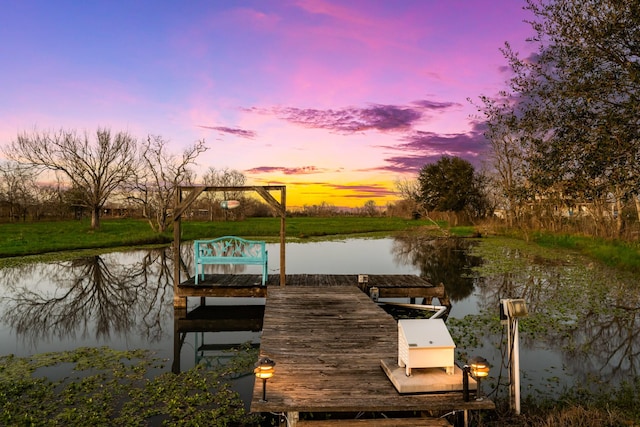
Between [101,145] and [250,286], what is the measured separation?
36655mm

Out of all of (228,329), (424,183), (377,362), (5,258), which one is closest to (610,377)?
(377,362)

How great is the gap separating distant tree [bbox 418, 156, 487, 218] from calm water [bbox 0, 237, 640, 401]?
34911mm

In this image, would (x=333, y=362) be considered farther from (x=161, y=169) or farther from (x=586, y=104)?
(x=161, y=169)

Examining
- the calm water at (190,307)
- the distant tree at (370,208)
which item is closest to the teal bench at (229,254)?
the calm water at (190,307)

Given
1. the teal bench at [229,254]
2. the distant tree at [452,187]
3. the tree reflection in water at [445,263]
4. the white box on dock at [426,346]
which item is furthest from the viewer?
the distant tree at [452,187]

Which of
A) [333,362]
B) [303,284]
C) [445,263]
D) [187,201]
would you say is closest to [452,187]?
[445,263]

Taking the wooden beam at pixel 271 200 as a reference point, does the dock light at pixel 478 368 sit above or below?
below

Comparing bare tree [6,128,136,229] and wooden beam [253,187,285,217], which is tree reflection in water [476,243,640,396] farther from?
bare tree [6,128,136,229]

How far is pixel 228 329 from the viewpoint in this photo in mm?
11328

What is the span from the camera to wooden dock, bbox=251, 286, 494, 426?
4.49 meters

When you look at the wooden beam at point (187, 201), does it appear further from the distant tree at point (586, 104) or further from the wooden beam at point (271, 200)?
the distant tree at point (586, 104)

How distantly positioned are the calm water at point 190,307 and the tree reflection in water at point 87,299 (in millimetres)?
30

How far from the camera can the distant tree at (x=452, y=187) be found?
5812 centimetres

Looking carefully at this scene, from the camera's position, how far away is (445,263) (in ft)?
80.4
